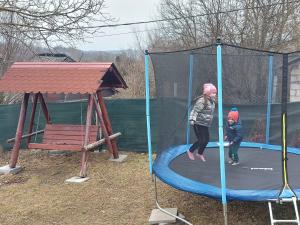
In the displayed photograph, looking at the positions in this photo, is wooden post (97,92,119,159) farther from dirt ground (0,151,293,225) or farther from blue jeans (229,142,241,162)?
blue jeans (229,142,241,162)

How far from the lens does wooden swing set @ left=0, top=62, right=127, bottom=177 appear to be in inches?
256

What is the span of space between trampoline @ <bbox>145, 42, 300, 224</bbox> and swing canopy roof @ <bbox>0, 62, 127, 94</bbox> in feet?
6.41

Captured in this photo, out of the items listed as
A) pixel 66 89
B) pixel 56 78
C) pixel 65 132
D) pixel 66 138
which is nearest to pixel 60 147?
pixel 66 138

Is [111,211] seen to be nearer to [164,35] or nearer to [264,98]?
[264,98]

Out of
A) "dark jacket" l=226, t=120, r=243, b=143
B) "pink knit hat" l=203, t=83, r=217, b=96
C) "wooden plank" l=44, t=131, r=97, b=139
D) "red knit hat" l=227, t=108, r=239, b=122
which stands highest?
"pink knit hat" l=203, t=83, r=217, b=96

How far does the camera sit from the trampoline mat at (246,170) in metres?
4.12

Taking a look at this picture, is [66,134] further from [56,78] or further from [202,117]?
[202,117]

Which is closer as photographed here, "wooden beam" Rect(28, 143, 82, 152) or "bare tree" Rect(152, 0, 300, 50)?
"wooden beam" Rect(28, 143, 82, 152)

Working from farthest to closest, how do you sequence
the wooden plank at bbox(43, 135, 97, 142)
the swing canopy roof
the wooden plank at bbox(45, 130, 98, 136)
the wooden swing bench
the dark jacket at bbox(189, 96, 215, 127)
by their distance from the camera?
1. the wooden plank at bbox(45, 130, 98, 136)
2. the wooden plank at bbox(43, 135, 97, 142)
3. the wooden swing bench
4. the swing canopy roof
5. the dark jacket at bbox(189, 96, 215, 127)

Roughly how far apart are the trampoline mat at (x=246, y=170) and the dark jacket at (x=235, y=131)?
0.36 m

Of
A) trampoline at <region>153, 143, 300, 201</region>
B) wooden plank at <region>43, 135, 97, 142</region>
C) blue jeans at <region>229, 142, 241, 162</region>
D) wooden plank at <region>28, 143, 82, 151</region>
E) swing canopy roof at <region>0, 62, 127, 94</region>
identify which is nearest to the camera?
trampoline at <region>153, 143, 300, 201</region>

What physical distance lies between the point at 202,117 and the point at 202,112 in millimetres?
94

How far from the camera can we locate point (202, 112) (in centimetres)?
476

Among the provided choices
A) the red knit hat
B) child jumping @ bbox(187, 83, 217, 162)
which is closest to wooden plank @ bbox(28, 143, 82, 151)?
child jumping @ bbox(187, 83, 217, 162)
